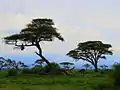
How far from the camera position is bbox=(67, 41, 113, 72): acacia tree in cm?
6156

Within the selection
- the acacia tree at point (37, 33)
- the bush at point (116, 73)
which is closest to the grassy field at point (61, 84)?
the bush at point (116, 73)

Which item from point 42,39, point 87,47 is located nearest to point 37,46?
point 42,39

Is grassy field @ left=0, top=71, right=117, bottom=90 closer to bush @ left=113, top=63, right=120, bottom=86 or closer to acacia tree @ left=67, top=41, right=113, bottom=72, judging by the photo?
bush @ left=113, top=63, right=120, bottom=86

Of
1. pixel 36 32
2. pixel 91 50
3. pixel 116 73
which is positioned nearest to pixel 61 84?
pixel 116 73

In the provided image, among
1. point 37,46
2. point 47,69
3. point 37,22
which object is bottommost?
point 47,69

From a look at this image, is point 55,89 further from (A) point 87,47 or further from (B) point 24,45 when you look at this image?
(A) point 87,47

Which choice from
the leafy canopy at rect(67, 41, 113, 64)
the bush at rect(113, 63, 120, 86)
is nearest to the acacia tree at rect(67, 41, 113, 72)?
the leafy canopy at rect(67, 41, 113, 64)

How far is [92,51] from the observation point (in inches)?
2486

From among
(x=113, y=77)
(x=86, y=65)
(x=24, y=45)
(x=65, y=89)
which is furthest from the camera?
(x=86, y=65)

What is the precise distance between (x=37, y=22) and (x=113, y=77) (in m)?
23.2

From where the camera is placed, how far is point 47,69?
44312 mm

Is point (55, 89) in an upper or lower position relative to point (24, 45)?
lower

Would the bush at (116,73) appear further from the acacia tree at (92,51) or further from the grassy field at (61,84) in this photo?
the acacia tree at (92,51)

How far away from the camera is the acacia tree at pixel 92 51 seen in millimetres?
61562
